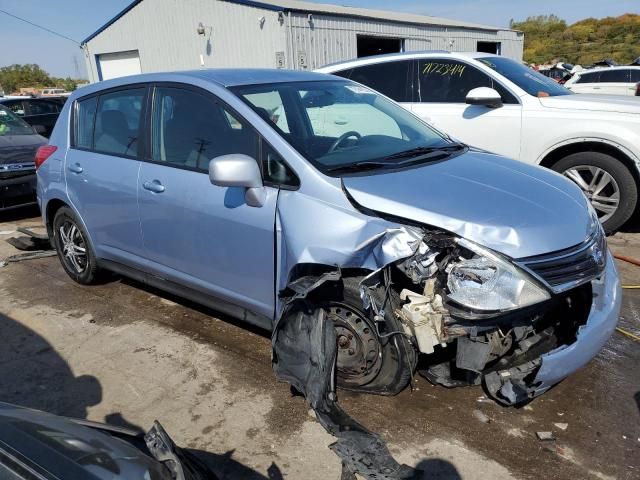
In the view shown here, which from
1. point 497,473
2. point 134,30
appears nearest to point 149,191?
point 497,473

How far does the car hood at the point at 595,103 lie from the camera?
516cm

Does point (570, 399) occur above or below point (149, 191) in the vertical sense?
below

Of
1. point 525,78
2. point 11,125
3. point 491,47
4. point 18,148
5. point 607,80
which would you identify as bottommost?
point 18,148

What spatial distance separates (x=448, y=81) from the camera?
6.14 meters

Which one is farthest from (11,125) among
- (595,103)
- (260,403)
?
(595,103)

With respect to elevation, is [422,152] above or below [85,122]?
below

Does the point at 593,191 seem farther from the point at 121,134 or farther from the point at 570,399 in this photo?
the point at 121,134

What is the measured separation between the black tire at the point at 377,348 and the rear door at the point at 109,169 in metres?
1.74

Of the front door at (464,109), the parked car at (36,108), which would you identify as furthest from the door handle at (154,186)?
the parked car at (36,108)

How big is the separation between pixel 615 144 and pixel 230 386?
14.0 ft

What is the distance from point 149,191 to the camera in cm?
357

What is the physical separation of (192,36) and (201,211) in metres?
18.7

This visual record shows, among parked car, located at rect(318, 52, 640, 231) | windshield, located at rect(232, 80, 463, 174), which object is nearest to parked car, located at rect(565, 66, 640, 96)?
parked car, located at rect(318, 52, 640, 231)

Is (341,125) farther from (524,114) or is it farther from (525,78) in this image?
(525,78)
